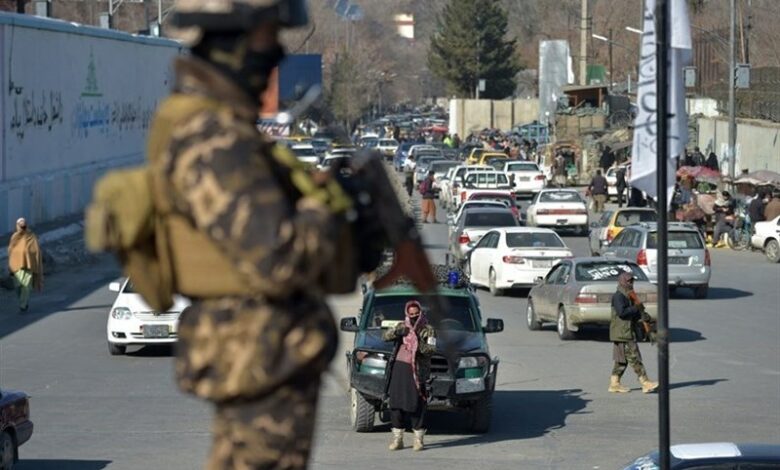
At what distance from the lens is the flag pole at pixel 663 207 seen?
271 inches

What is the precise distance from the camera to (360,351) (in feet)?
62.2

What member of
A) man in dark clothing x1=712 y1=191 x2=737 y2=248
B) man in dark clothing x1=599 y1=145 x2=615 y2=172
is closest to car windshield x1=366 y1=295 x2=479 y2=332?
man in dark clothing x1=712 y1=191 x2=737 y2=248

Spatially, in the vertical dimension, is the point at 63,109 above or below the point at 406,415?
above

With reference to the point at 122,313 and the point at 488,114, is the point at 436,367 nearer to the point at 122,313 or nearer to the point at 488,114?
the point at 122,313

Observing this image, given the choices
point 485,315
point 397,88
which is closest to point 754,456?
point 485,315

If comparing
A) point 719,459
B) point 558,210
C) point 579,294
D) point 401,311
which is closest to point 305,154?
point 719,459

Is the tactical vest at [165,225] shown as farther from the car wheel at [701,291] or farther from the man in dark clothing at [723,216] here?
the man in dark clothing at [723,216]

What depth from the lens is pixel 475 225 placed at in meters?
41.1

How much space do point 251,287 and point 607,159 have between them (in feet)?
210

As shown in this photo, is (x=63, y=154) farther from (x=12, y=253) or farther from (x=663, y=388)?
(x=663, y=388)

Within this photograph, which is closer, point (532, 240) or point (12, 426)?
point (12, 426)

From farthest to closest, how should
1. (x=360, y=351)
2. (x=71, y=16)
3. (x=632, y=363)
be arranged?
(x=71, y=16), (x=632, y=363), (x=360, y=351)

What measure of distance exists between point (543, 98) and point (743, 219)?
53827 mm

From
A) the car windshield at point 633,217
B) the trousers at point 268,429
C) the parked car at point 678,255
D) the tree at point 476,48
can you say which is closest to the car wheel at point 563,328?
the parked car at point 678,255
